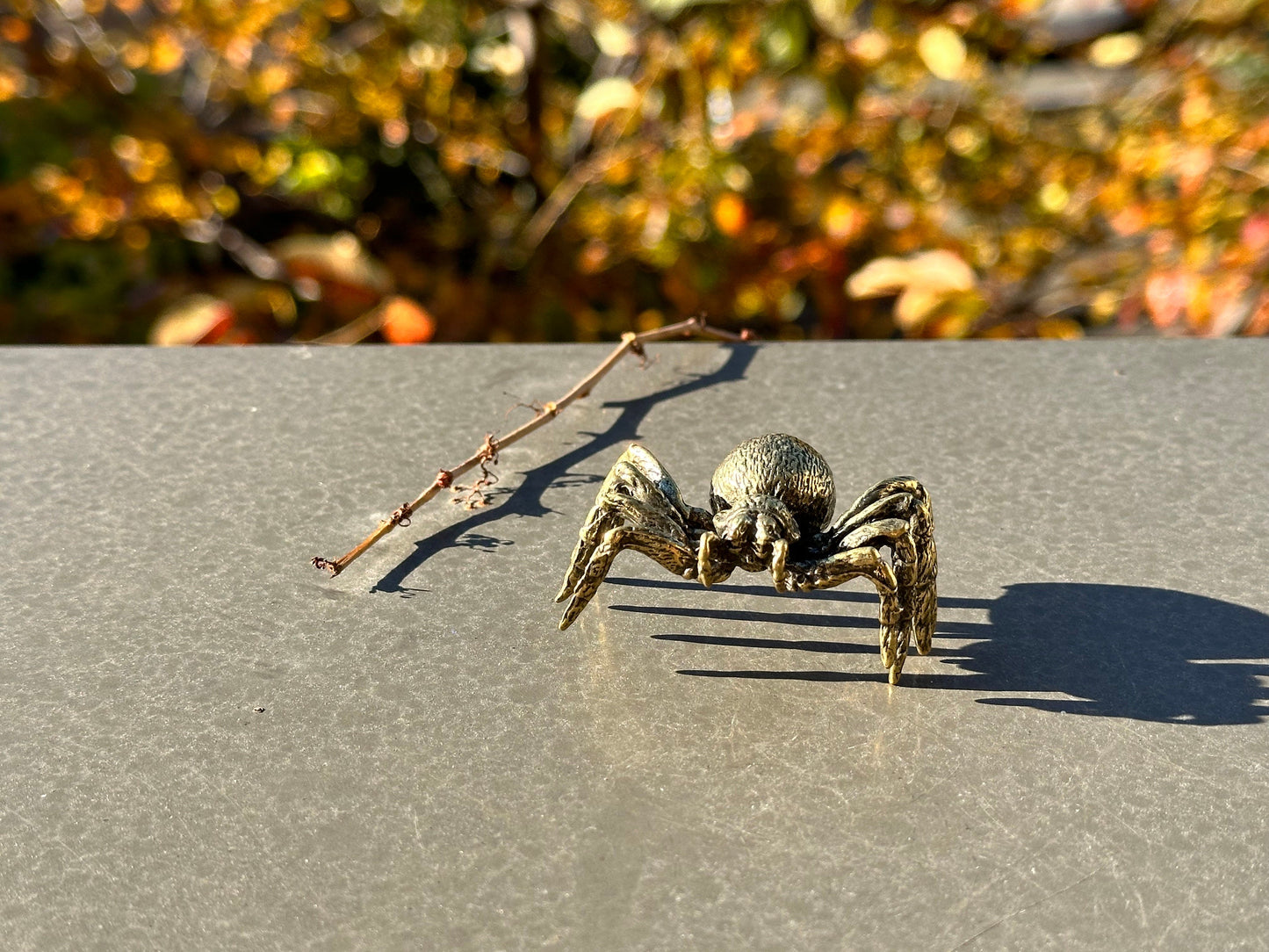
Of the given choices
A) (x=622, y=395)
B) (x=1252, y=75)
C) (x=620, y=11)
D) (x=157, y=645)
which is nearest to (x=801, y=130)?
(x=620, y=11)

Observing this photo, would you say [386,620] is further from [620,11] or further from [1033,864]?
[620,11]

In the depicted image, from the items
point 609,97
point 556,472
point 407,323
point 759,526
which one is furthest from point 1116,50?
point 759,526

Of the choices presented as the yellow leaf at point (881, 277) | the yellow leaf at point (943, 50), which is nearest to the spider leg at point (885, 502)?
the yellow leaf at point (881, 277)

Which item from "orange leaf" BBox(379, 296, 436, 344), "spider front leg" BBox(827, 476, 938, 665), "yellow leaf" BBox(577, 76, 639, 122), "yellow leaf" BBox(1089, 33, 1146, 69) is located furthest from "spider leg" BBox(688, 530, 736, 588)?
"yellow leaf" BBox(1089, 33, 1146, 69)

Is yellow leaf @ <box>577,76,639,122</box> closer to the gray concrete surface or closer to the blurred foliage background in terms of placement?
the blurred foliage background

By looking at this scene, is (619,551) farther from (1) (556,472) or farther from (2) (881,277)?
(2) (881,277)
